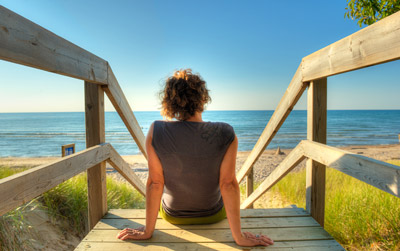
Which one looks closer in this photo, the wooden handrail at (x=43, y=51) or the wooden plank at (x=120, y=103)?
the wooden handrail at (x=43, y=51)

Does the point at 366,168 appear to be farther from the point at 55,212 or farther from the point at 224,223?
the point at 55,212

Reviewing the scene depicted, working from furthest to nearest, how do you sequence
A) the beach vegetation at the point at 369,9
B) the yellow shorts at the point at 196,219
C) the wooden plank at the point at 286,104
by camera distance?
the beach vegetation at the point at 369,9
the wooden plank at the point at 286,104
the yellow shorts at the point at 196,219

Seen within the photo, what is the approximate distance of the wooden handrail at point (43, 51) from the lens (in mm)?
791

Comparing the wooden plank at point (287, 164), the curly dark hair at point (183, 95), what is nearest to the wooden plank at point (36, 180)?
the curly dark hair at point (183, 95)

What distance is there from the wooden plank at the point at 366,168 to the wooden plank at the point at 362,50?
44cm

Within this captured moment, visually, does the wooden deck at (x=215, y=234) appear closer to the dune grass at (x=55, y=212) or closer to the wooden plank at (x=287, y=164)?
the wooden plank at (x=287, y=164)

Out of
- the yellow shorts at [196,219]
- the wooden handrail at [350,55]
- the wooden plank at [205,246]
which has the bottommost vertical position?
the wooden plank at [205,246]

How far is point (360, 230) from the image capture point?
2.71 meters

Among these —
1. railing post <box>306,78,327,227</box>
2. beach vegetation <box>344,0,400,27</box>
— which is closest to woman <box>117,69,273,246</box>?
railing post <box>306,78,327,227</box>

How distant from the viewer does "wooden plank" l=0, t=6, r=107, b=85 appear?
788mm

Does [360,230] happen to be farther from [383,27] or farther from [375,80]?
[375,80]

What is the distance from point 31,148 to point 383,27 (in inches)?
941

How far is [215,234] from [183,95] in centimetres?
98

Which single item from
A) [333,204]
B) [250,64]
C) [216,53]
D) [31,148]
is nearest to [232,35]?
[216,53]
